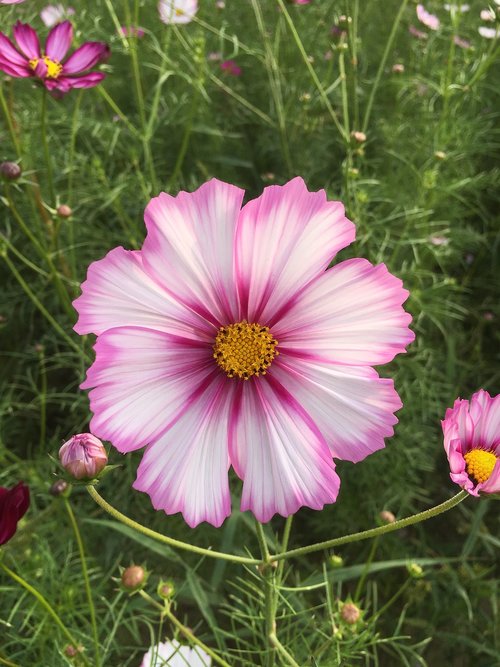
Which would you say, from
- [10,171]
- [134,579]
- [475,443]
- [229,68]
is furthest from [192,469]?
[229,68]

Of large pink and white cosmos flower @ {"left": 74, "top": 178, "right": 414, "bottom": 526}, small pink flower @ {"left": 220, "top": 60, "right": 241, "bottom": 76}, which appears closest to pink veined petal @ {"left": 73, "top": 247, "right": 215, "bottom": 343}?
large pink and white cosmos flower @ {"left": 74, "top": 178, "right": 414, "bottom": 526}

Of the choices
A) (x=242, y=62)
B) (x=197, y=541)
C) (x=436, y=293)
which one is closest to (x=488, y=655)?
(x=197, y=541)

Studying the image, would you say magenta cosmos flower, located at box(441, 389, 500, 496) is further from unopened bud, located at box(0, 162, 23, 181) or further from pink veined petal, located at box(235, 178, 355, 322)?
unopened bud, located at box(0, 162, 23, 181)

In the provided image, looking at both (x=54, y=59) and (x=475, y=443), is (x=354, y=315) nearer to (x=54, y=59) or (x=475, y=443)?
(x=475, y=443)

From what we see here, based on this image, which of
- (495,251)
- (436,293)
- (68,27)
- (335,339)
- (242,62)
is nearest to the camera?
(335,339)

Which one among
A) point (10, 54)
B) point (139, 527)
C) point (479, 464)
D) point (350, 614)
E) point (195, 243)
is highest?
point (10, 54)

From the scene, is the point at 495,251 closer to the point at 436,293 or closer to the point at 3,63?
the point at 436,293

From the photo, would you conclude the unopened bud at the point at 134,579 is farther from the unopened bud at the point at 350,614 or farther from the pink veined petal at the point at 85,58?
the pink veined petal at the point at 85,58

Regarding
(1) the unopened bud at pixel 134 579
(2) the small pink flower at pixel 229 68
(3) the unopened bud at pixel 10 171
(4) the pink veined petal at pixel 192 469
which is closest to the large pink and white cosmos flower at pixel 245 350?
(4) the pink veined petal at pixel 192 469
